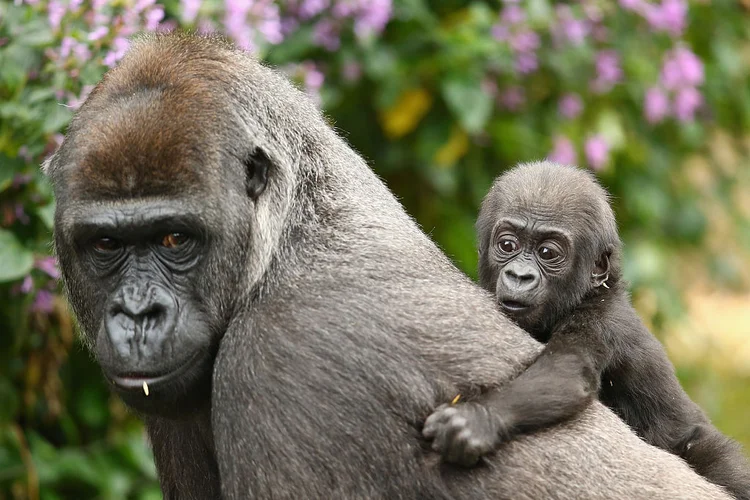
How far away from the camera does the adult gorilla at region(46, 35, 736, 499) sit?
11.8 ft

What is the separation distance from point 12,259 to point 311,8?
9.39ft

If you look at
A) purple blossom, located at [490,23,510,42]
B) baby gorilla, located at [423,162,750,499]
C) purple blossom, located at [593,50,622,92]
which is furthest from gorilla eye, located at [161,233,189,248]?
purple blossom, located at [593,50,622,92]

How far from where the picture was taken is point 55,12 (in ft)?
17.0

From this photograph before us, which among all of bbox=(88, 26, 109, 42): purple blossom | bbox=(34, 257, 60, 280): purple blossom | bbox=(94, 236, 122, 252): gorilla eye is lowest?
bbox=(34, 257, 60, 280): purple blossom

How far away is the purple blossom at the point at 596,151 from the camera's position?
8.45 meters

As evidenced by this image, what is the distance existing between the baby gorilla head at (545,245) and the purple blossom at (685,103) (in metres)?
4.63

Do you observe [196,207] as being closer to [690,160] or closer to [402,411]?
[402,411]

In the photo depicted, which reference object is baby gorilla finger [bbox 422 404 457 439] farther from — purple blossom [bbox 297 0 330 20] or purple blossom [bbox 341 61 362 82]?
purple blossom [bbox 341 61 362 82]

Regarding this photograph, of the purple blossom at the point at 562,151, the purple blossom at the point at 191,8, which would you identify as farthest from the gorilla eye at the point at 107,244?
the purple blossom at the point at 562,151

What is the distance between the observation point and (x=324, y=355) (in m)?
3.62

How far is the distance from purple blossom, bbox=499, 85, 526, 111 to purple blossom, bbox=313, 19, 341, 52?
1.44 meters

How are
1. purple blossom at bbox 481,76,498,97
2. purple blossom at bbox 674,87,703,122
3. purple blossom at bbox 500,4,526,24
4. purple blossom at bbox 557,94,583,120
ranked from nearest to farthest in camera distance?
1. purple blossom at bbox 500,4,526,24
2. purple blossom at bbox 481,76,498,97
3. purple blossom at bbox 557,94,583,120
4. purple blossom at bbox 674,87,703,122

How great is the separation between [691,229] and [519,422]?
23.0 ft

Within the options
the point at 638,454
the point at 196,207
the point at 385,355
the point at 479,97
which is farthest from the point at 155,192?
the point at 479,97
